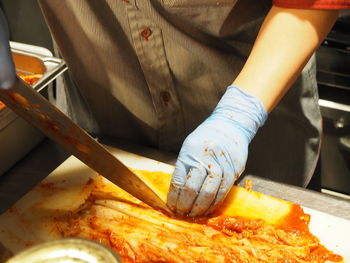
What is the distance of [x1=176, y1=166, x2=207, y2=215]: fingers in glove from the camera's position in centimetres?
145

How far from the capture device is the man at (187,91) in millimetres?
1480

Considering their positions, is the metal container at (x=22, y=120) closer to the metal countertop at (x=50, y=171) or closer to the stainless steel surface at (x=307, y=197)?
the metal countertop at (x=50, y=171)

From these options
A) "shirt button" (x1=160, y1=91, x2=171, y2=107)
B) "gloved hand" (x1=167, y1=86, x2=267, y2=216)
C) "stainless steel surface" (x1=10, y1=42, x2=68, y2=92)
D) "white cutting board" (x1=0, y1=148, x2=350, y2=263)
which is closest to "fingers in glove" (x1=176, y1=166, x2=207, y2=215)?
"gloved hand" (x1=167, y1=86, x2=267, y2=216)

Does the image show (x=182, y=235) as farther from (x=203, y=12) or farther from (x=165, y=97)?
(x=203, y=12)

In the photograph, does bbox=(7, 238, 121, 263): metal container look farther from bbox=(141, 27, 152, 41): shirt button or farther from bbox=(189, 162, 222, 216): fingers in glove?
bbox=(141, 27, 152, 41): shirt button

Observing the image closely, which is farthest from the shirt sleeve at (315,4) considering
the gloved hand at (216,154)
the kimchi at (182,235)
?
the kimchi at (182,235)

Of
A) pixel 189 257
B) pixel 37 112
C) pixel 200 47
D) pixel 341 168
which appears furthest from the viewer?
pixel 341 168

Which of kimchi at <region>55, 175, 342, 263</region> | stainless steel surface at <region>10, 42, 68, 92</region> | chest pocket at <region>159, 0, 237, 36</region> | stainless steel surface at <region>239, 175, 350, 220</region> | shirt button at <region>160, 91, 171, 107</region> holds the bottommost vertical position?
stainless steel surface at <region>239, 175, 350, 220</region>

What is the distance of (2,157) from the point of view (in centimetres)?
171

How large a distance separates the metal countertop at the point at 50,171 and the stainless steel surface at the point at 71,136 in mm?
331

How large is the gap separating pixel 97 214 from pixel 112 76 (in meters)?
0.61

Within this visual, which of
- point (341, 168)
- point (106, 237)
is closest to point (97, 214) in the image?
point (106, 237)

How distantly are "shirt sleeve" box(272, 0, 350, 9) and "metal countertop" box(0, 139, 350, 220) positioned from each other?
663 millimetres

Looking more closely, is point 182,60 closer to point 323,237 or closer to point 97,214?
point 97,214
